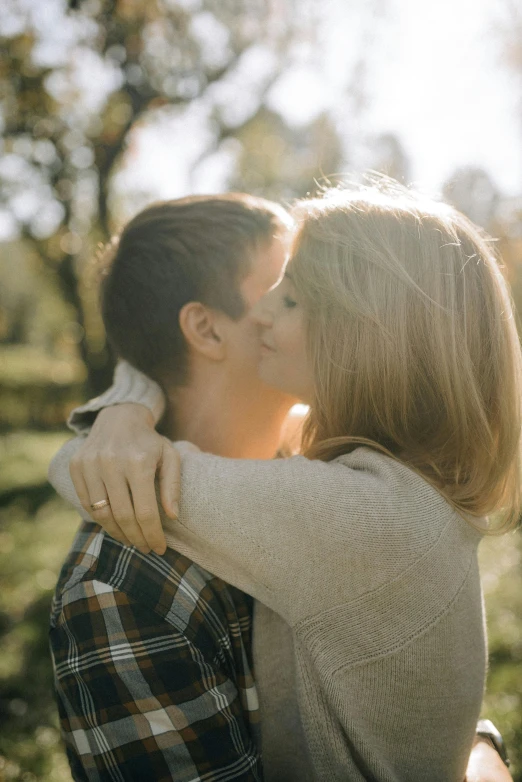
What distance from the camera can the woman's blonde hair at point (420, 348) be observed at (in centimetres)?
196

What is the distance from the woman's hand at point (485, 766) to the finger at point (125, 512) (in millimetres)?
1378

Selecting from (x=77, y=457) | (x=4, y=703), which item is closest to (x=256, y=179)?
(x=4, y=703)

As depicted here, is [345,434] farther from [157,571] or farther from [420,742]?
[420,742]

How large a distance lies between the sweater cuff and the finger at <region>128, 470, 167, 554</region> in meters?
0.65

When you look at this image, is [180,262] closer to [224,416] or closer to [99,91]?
[224,416]

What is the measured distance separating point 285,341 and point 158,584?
948mm

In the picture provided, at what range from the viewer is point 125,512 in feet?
5.70

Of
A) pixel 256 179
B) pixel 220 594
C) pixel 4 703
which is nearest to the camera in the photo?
pixel 220 594

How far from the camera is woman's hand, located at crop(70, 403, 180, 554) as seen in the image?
1.72 metres

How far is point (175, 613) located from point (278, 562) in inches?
12.2

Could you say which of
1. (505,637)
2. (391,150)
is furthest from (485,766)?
(391,150)

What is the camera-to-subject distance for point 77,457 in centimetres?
194

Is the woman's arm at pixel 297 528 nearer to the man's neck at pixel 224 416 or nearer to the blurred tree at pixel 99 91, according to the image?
the man's neck at pixel 224 416

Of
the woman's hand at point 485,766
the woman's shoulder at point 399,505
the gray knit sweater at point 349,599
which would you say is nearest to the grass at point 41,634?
the woman's hand at point 485,766
